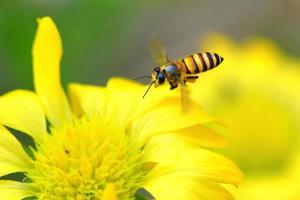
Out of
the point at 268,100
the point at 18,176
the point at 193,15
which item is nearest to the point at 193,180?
the point at 18,176

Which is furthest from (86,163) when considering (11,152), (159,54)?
(159,54)

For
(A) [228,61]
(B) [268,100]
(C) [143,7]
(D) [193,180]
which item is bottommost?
(D) [193,180]

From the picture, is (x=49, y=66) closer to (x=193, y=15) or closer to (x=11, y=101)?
(x=11, y=101)

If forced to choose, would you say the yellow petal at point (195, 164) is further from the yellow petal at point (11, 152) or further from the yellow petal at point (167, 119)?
the yellow petal at point (11, 152)

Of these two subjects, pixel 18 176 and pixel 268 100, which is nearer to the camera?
pixel 18 176

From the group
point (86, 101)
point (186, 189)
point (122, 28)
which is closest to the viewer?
point (186, 189)

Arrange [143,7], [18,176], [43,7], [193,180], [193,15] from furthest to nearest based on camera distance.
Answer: [193,15] < [143,7] < [43,7] < [18,176] < [193,180]

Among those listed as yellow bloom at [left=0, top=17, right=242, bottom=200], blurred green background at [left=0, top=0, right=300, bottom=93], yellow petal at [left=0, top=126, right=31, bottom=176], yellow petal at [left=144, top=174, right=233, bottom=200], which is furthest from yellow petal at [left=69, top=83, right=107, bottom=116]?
blurred green background at [left=0, top=0, right=300, bottom=93]

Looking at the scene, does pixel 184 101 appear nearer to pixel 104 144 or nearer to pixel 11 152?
pixel 104 144

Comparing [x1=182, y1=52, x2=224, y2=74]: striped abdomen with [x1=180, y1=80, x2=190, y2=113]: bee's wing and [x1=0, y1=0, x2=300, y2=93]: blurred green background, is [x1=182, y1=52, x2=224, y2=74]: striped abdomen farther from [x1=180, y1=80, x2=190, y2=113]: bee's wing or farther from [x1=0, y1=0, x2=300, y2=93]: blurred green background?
[x1=0, y1=0, x2=300, y2=93]: blurred green background
